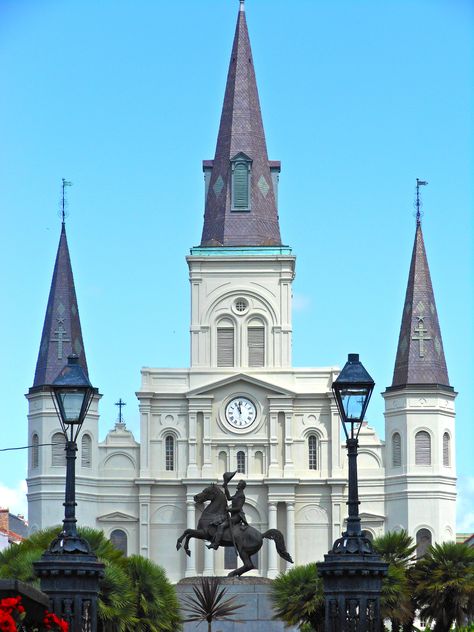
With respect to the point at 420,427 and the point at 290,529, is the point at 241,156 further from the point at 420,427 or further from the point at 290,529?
the point at 290,529

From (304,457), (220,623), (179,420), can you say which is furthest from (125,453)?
(220,623)

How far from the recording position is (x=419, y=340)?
96.4 metres

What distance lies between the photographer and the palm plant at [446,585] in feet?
168

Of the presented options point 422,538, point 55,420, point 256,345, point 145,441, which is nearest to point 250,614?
point 422,538

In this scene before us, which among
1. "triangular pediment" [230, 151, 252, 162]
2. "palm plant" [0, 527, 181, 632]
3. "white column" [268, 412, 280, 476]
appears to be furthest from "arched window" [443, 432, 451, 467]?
"palm plant" [0, 527, 181, 632]

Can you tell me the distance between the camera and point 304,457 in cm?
9725

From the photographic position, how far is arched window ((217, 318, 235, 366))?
98375 millimetres

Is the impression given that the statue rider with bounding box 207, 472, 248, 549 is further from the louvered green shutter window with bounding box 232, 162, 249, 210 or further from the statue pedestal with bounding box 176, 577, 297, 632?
the louvered green shutter window with bounding box 232, 162, 249, 210

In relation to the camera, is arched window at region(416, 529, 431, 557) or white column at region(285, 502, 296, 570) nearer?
arched window at region(416, 529, 431, 557)

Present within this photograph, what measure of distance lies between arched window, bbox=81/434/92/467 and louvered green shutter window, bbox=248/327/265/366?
9204 mm

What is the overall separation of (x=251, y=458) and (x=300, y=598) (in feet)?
160

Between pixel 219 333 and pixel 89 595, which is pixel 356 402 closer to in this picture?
pixel 89 595

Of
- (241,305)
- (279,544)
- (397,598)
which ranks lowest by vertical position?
(397,598)

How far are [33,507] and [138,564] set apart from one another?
50.0m
